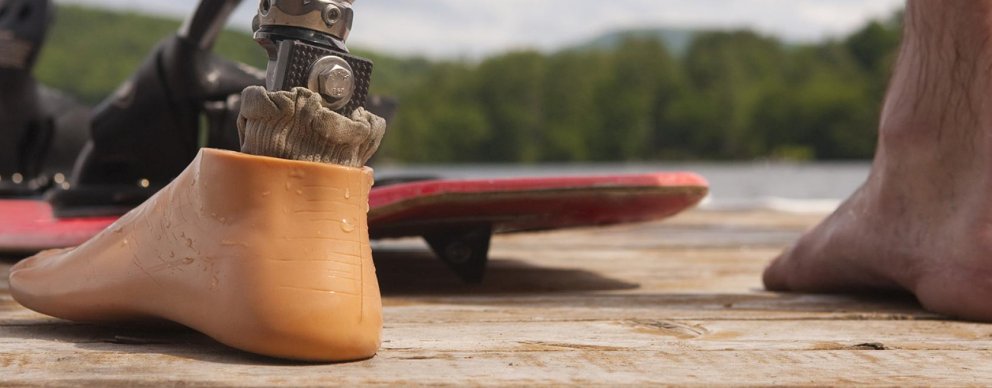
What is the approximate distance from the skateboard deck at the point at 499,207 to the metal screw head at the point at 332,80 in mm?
474

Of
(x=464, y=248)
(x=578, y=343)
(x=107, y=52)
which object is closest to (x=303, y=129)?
(x=578, y=343)

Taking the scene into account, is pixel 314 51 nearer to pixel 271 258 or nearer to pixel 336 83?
pixel 336 83

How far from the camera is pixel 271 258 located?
0.81m

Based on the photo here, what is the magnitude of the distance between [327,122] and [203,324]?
0.21 metres

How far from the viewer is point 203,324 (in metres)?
0.84

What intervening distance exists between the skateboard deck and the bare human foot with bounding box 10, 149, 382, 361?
440 mm

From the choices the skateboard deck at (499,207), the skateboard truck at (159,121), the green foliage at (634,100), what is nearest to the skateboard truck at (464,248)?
the skateboard deck at (499,207)

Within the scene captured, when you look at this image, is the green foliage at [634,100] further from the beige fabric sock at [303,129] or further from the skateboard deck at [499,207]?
the beige fabric sock at [303,129]

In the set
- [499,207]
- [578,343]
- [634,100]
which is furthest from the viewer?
[634,100]

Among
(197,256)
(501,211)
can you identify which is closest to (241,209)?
(197,256)

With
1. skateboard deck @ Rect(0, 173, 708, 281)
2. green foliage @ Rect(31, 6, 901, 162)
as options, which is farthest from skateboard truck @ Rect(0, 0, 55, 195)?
green foliage @ Rect(31, 6, 901, 162)

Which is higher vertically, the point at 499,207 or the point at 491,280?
the point at 499,207

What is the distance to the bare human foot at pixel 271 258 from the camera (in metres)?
0.80

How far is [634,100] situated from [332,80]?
129 ft
